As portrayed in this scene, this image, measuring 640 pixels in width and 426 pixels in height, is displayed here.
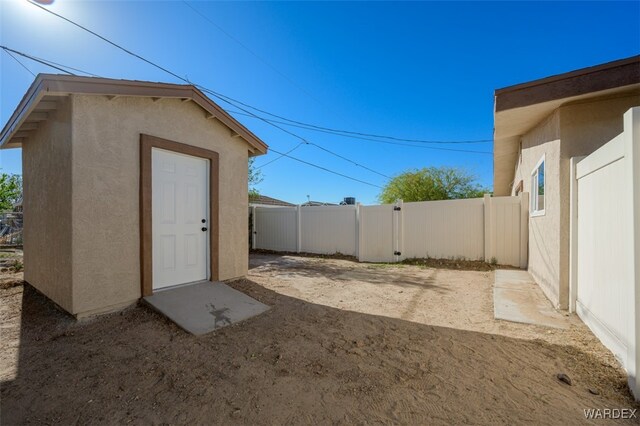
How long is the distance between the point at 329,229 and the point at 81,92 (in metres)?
8.10

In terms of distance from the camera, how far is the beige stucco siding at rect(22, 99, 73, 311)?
3.59m

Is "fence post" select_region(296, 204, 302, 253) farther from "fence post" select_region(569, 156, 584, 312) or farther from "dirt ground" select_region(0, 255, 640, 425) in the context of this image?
"fence post" select_region(569, 156, 584, 312)

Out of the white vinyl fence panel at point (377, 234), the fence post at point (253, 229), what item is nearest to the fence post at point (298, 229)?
the fence post at point (253, 229)

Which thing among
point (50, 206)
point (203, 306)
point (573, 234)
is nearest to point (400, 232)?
point (573, 234)

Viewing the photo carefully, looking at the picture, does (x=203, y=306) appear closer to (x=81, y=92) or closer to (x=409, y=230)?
(x=81, y=92)

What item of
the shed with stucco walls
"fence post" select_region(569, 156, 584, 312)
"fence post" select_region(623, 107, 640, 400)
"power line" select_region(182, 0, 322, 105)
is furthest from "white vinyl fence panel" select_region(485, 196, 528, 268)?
"power line" select_region(182, 0, 322, 105)

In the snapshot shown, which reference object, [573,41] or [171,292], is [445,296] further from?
[573,41]

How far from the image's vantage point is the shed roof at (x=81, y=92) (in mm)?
3270

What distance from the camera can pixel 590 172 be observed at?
3.30 meters

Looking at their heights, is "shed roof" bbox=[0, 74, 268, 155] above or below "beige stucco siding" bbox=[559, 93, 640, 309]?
above

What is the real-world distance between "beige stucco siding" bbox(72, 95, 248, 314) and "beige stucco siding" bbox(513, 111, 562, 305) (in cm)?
625

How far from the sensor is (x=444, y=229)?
8.28 m

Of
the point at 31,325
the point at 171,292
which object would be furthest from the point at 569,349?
the point at 31,325

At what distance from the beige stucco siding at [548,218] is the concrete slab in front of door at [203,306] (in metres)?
4.76
